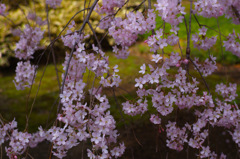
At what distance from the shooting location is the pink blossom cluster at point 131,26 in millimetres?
1436

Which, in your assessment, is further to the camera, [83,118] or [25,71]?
[25,71]

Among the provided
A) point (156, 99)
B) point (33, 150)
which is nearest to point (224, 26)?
point (33, 150)

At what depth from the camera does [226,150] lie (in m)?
2.93

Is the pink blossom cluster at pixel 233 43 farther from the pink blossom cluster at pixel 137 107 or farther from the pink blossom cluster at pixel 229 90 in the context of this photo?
the pink blossom cluster at pixel 137 107

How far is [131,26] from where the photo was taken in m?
1.47

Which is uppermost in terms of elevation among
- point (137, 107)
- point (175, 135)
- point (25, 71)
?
point (25, 71)

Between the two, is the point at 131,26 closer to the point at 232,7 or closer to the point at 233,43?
the point at 233,43

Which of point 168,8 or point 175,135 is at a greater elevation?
point 168,8

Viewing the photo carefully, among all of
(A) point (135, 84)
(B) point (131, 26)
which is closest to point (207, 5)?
(B) point (131, 26)

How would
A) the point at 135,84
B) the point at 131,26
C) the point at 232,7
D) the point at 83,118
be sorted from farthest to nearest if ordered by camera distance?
1. the point at 232,7
2. the point at 135,84
3. the point at 131,26
4. the point at 83,118

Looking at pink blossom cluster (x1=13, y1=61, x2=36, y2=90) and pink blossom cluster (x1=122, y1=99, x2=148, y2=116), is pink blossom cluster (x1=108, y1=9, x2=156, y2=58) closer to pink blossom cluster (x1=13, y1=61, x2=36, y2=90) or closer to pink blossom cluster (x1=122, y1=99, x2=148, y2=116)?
pink blossom cluster (x1=122, y1=99, x2=148, y2=116)

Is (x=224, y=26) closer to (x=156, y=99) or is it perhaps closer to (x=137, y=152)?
(x=137, y=152)

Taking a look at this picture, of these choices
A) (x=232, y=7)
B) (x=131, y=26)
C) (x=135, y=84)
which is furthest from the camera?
(x=232, y=7)

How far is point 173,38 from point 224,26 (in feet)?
14.4
